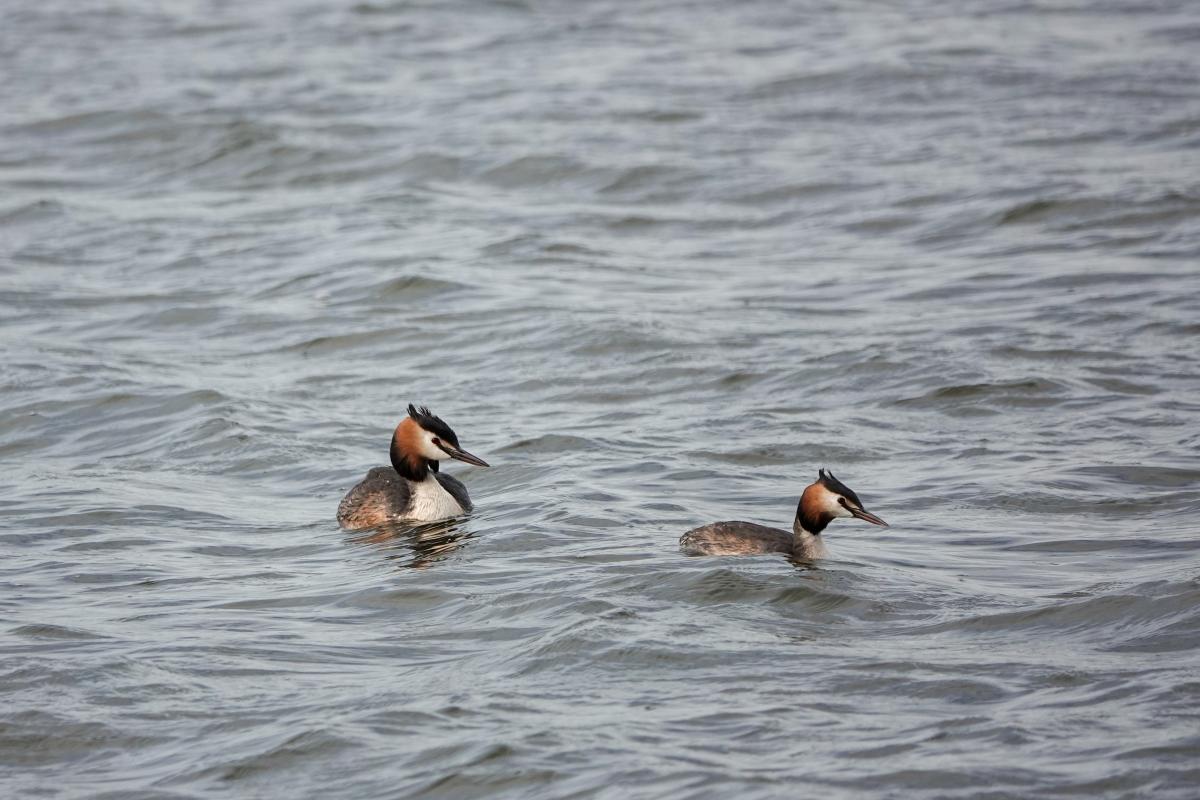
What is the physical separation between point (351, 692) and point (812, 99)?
16.9m

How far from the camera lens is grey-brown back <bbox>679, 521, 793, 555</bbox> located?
10.3 meters

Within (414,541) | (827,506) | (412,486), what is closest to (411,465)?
(412,486)

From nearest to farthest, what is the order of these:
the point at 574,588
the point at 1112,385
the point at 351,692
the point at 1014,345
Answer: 1. the point at 351,692
2. the point at 574,588
3. the point at 1112,385
4. the point at 1014,345

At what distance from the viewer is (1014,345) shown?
15.2 metres

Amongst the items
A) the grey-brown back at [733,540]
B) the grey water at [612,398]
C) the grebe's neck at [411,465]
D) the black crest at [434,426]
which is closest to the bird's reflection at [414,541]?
the grey water at [612,398]

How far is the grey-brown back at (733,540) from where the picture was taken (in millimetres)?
10336

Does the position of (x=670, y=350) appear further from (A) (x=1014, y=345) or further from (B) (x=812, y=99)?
(B) (x=812, y=99)

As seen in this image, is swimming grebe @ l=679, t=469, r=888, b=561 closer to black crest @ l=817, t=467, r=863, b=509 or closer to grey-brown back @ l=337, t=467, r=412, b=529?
black crest @ l=817, t=467, r=863, b=509

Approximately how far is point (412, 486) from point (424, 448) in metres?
0.25

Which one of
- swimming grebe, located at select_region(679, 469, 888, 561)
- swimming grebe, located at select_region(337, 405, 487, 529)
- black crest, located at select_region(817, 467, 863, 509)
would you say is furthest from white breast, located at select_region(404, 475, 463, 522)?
black crest, located at select_region(817, 467, 863, 509)

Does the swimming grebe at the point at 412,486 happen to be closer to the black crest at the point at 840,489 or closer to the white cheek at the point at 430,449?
the white cheek at the point at 430,449

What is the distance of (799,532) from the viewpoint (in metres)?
10.5

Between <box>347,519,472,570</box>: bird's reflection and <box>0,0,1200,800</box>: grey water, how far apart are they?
4 cm

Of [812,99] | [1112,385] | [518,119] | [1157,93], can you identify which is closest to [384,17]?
[518,119]
